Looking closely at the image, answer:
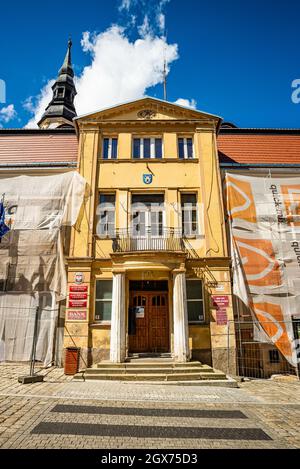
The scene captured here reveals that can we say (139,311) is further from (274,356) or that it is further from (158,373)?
(274,356)

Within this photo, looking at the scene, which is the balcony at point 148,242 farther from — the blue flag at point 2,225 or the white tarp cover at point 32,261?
the blue flag at point 2,225

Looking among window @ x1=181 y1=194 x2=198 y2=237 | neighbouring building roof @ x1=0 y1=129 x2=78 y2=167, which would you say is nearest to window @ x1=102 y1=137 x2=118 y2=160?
neighbouring building roof @ x1=0 y1=129 x2=78 y2=167

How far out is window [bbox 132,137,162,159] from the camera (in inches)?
608

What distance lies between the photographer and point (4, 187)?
1396cm

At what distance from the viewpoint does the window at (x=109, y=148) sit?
15.4m

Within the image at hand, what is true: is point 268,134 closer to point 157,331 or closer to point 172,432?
point 157,331

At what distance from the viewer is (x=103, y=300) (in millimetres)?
12781

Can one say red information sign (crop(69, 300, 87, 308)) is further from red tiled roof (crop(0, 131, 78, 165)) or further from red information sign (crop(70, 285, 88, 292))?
red tiled roof (crop(0, 131, 78, 165))

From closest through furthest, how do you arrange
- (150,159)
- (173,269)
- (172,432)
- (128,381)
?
(172,432) < (128,381) < (173,269) < (150,159)

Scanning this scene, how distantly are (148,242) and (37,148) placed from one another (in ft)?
31.1

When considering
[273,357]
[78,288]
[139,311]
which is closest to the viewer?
[273,357]

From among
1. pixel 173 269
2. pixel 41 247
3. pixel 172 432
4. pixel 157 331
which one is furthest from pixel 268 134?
pixel 172 432

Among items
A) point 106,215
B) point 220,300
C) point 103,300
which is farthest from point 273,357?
point 106,215
